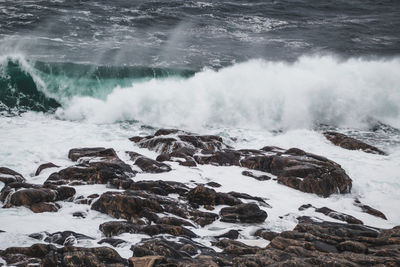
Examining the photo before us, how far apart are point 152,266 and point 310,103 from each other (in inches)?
525

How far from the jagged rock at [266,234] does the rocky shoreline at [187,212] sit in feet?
0.06

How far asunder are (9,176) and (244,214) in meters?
5.32

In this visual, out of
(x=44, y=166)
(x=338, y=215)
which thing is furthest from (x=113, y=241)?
(x=338, y=215)

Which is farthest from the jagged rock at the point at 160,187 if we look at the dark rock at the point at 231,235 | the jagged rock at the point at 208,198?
the dark rock at the point at 231,235

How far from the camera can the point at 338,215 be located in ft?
25.2

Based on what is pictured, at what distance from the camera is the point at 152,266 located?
455 centimetres

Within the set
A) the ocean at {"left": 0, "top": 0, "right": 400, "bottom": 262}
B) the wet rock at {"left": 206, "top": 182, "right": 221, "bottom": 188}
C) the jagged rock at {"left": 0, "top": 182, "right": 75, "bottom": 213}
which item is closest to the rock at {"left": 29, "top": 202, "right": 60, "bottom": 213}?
the jagged rock at {"left": 0, "top": 182, "right": 75, "bottom": 213}

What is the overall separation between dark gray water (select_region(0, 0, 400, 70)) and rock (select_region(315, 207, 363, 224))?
11736mm

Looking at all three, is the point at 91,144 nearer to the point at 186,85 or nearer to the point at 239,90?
the point at 186,85

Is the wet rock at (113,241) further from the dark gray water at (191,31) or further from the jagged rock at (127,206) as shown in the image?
the dark gray water at (191,31)

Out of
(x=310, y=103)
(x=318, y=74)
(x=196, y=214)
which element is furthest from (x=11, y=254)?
(x=318, y=74)

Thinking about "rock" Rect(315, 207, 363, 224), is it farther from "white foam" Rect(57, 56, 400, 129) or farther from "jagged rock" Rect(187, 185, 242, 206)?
"white foam" Rect(57, 56, 400, 129)

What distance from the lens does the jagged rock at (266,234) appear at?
645 centimetres

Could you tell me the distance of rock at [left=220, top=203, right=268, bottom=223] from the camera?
711 cm
